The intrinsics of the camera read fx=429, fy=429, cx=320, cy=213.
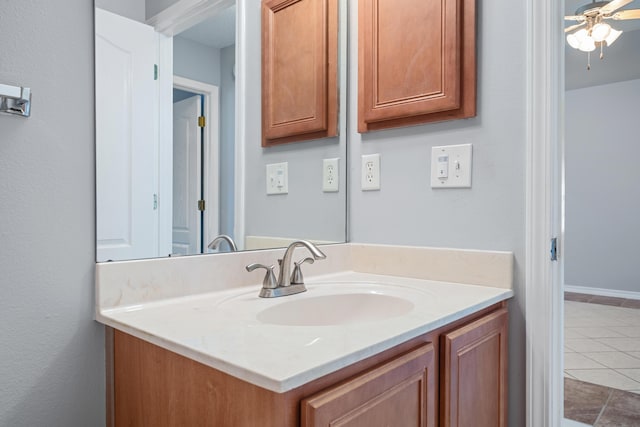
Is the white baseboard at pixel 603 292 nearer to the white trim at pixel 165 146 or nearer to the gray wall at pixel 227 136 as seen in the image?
the gray wall at pixel 227 136

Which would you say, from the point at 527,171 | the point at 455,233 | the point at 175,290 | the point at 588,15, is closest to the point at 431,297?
the point at 455,233

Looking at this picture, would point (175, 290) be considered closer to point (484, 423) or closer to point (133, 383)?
point (133, 383)

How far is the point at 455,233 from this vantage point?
126 cm

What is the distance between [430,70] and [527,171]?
405 mm

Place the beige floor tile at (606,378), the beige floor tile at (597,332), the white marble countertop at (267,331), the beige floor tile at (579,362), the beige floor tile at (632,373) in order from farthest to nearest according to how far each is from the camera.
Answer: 1. the beige floor tile at (597,332)
2. the beige floor tile at (579,362)
3. the beige floor tile at (632,373)
4. the beige floor tile at (606,378)
5. the white marble countertop at (267,331)

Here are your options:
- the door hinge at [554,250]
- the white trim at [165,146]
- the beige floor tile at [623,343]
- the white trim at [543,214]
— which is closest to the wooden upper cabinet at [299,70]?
the white trim at [165,146]

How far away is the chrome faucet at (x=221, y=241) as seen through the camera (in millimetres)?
1108

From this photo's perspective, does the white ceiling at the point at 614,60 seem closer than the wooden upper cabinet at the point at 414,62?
No

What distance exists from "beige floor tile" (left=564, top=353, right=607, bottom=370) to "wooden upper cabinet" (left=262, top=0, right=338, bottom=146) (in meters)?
2.11

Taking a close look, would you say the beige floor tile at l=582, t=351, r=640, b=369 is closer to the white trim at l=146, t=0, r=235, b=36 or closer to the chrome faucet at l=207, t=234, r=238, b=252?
the chrome faucet at l=207, t=234, r=238, b=252

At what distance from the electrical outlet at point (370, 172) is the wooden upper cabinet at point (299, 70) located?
161mm

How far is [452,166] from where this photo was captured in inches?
49.4

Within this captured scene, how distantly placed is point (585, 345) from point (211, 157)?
2.92m

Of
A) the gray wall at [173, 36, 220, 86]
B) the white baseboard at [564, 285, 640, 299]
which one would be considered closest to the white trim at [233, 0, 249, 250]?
the gray wall at [173, 36, 220, 86]
